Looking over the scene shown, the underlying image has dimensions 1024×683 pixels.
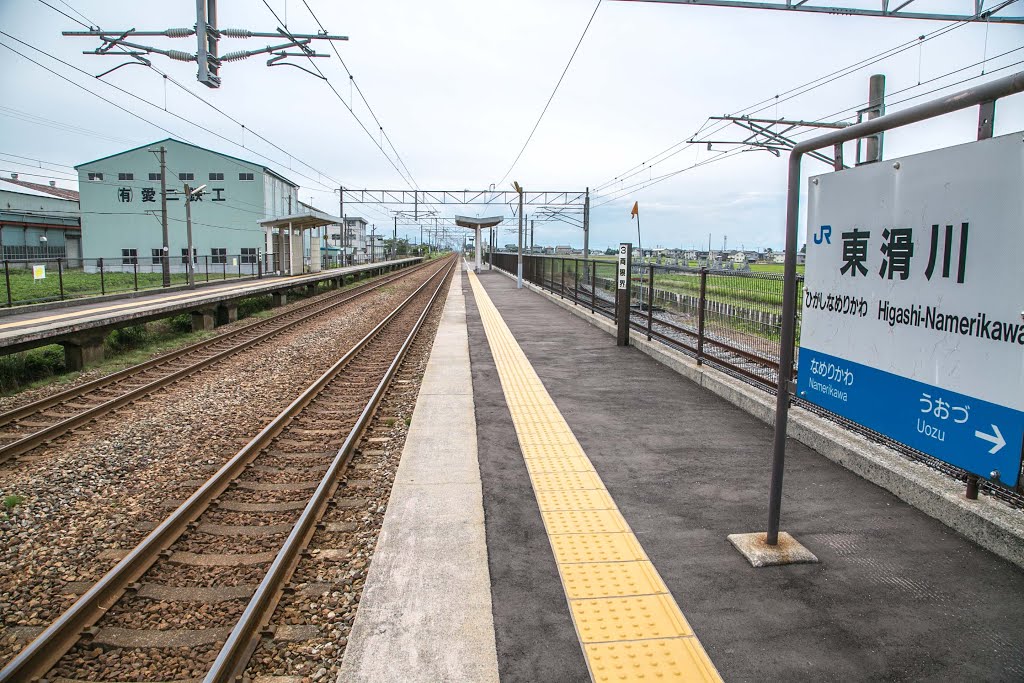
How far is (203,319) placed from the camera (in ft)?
56.6

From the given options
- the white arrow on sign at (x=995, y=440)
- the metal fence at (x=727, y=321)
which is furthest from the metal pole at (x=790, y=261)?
the white arrow on sign at (x=995, y=440)

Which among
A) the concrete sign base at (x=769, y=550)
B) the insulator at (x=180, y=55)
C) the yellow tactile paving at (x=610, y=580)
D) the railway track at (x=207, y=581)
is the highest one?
the insulator at (x=180, y=55)

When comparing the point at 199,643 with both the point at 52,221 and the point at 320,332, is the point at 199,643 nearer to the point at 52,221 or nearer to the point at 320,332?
the point at 320,332

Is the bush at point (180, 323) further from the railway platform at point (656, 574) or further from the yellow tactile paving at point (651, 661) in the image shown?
the yellow tactile paving at point (651, 661)

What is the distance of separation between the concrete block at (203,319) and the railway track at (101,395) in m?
2.68

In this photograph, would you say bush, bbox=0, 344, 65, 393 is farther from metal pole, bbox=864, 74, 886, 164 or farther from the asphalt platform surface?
metal pole, bbox=864, 74, 886, 164

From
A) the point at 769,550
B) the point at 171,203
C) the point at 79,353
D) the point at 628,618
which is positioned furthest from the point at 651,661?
the point at 171,203

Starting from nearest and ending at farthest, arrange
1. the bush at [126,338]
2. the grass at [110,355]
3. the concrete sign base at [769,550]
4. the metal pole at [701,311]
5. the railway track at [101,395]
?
1. the concrete sign base at [769,550]
2. the railway track at [101,395]
3. the metal pole at [701,311]
4. the grass at [110,355]
5. the bush at [126,338]

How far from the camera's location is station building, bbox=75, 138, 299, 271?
5178 cm

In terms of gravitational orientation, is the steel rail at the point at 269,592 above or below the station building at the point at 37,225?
below

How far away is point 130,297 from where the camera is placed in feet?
76.4

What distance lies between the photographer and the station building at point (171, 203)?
51.8 meters

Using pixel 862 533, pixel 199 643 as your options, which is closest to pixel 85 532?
pixel 199 643

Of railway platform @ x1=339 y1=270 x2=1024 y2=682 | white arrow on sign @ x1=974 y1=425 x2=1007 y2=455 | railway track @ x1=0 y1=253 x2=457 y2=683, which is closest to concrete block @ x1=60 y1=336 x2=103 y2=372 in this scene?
railway track @ x1=0 y1=253 x2=457 y2=683
